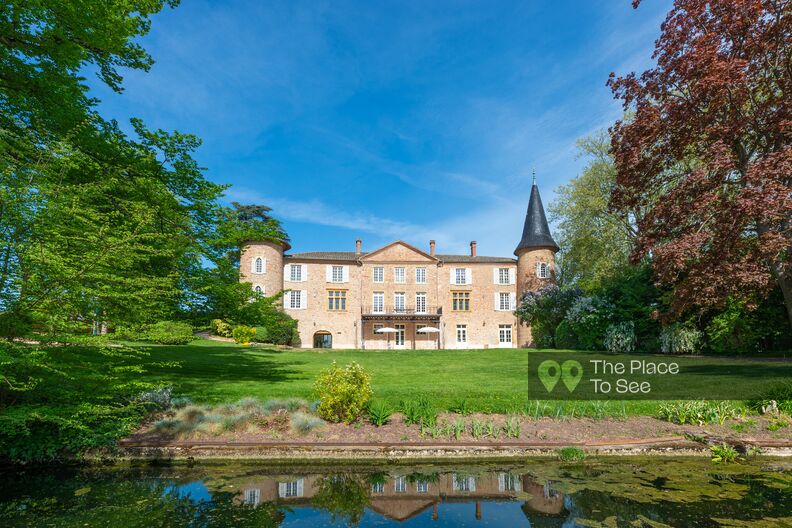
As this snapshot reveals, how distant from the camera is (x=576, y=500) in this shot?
4.87m

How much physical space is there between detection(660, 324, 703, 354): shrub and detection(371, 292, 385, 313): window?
18.4 meters

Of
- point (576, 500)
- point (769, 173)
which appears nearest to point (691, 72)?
point (769, 173)

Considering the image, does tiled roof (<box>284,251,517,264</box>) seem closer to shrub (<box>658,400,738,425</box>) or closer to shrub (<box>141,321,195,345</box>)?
shrub (<box>141,321,195,345</box>)

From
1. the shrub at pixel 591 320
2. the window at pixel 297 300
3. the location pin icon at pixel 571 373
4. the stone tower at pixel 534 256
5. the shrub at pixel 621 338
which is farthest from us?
the window at pixel 297 300

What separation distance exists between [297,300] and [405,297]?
7939mm

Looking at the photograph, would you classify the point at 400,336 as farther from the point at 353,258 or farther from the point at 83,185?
the point at 83,185

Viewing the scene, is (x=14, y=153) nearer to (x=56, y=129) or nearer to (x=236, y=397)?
(x=56, y=129)

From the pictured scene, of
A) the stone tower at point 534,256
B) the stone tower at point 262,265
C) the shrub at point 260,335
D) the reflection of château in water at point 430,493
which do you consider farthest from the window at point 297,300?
the reflection of château in water at point 430,493

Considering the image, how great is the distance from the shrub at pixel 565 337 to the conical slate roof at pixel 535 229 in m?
7.67

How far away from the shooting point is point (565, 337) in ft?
76.7

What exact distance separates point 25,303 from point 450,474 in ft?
18.6

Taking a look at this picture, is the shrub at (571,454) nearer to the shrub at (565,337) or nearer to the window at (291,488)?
the window at (291,488)

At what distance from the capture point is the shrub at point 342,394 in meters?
7.05

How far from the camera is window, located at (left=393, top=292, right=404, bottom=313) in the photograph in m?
31.7
